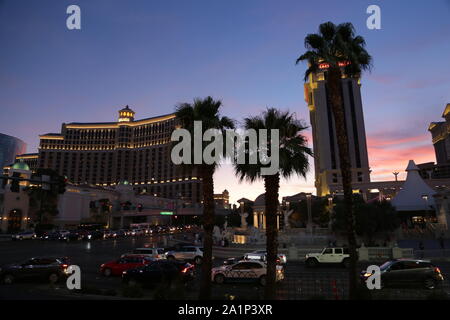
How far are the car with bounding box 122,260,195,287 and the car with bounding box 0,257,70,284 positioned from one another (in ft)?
13.2

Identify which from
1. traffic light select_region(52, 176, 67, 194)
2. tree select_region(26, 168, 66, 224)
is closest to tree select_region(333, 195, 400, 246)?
traffic light select_region(52, 176, 67, 194)

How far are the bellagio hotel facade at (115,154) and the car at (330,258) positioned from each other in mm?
156151

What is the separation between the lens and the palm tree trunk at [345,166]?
12555 millimetres

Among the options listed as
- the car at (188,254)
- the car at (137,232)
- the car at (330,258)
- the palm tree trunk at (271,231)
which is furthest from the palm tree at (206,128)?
the car at (137,232)

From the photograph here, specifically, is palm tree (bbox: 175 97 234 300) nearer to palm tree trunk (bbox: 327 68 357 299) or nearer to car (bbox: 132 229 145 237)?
palm tree trunk (bbox: 327 68 357 299)

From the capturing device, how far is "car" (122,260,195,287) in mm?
17531

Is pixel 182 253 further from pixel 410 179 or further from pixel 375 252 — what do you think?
pixel 410 179

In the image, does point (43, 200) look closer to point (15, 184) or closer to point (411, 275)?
point (15, 184)

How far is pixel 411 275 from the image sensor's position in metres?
16.2

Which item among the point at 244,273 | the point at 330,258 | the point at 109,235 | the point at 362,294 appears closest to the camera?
the point at 362,294

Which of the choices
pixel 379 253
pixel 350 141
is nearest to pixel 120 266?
pixel 379 253

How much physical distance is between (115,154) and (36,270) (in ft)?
598
